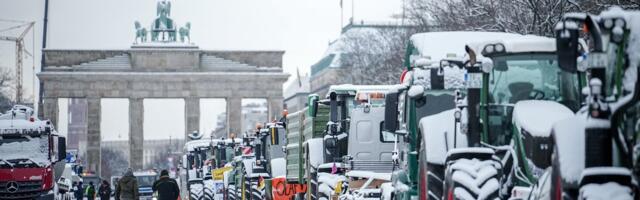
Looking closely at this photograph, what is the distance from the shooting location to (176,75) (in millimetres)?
109375

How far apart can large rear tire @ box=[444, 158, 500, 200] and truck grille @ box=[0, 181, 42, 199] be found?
2571 cm

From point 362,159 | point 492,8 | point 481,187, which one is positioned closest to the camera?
point 481,187

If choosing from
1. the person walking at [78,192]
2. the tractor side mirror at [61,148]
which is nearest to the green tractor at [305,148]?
the tractor side mirror at [61,148]

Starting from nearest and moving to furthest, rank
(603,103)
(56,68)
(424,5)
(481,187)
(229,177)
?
(603,103), (481,187), (229,177), (424,5), (56,68)

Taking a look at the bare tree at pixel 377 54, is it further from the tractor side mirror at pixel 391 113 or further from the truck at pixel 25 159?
the tractor side mirror at pixel 391 113

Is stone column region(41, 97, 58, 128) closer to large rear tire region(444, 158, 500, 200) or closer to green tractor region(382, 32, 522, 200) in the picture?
green tractor region(382, 32, 522, 200)

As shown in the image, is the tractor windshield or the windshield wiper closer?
the tractor windshield

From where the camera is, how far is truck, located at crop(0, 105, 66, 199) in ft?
117

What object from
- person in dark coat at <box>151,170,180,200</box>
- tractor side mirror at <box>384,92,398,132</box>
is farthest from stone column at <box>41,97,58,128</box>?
tractor side mirror at <box>384,92,398,132</box>

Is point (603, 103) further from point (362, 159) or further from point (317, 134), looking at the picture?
point (317, 134)

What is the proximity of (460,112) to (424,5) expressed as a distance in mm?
39684

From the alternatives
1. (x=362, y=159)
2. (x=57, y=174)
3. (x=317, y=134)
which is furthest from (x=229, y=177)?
(x=362, y=159)

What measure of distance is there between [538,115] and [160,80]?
99.6 meters

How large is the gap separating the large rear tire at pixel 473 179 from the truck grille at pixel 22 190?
25707 mm
